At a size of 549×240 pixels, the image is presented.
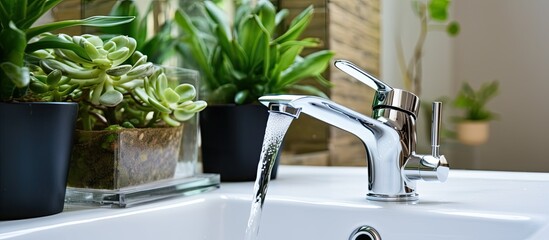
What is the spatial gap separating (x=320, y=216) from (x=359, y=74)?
0.58 ft

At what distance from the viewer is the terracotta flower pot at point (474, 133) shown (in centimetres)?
146

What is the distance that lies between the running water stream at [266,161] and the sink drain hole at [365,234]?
122 millimetres

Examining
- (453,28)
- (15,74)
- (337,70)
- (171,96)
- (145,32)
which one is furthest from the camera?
(453,28)

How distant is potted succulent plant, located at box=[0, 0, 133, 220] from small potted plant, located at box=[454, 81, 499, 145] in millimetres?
1037

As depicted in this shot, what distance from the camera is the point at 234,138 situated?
99 cm

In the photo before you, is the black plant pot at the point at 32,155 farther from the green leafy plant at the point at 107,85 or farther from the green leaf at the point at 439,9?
the green leaf at the point at 439,9

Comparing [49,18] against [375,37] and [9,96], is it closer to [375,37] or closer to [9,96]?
[9,96]

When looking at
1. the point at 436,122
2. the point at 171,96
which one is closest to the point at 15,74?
the point at 171,96

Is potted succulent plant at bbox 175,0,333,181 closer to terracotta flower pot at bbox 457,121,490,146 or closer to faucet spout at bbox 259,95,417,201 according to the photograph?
faucet spout at bbox 259,95,417,201

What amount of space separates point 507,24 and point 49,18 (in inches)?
37.2

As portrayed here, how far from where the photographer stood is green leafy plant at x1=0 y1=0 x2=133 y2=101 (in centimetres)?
59

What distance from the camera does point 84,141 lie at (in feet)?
2.49

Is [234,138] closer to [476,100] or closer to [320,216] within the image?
[320,216]

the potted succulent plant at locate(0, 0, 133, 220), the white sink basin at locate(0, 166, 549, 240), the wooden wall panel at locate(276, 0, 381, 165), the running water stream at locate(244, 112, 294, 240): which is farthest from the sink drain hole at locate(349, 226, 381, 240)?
the wooden wall panel at locate(276, 0, 381, 165)
